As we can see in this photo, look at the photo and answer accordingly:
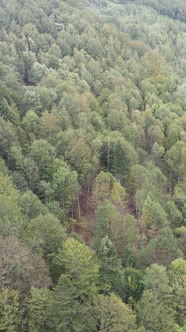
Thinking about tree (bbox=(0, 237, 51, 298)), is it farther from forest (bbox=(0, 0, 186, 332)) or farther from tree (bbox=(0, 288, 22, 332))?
tree (bbox=(0, 288, 22, 332))

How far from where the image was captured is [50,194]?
224 ft

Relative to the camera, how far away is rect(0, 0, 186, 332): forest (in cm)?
4253

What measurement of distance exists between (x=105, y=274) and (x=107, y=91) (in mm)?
81258

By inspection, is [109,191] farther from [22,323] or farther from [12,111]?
[22,323]

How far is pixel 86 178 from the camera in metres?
80.6

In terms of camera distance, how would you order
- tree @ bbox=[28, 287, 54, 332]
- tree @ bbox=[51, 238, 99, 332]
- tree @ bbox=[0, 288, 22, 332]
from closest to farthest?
tree @ bbox=[0, 288, 22, 332], tree @ bbox=[28, 287, 54, 332], tree @ bbox=[51, 238, 99, 332]

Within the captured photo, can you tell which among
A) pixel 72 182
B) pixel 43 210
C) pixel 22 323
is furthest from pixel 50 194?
pixel 22 323

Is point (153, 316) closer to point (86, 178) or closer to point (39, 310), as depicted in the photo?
point (39, 310)

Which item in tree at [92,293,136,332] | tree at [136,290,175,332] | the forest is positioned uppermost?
tree at [92,293,136,332]

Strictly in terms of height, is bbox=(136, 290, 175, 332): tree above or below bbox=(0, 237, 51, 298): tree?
below

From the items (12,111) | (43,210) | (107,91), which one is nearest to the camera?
(43,210)

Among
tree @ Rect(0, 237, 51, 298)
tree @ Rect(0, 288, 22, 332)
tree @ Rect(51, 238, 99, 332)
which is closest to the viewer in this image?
tree @ Rect(0, 288, 22, 332)

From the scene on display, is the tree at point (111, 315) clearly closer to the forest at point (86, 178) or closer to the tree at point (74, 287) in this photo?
the forest at point (86, 178)

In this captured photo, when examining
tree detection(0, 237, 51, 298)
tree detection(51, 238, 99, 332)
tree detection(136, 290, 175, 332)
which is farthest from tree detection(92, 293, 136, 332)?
tree detection(0, 237, 51, 298)
